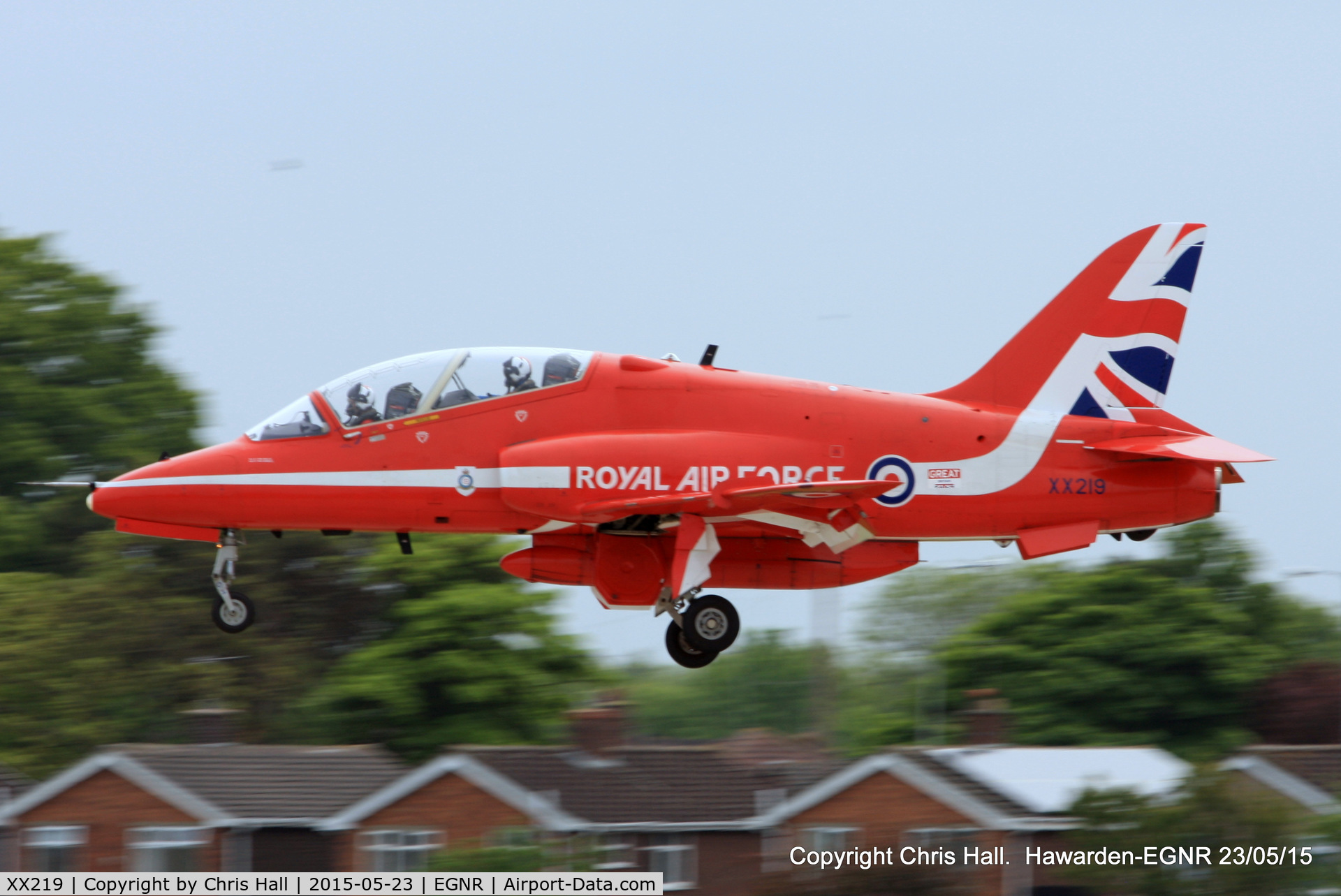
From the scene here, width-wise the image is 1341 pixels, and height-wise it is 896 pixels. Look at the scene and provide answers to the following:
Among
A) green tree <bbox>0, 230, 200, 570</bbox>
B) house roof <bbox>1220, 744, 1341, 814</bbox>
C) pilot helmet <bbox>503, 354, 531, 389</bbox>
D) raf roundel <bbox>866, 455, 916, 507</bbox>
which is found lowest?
house roof <bbox>1220, 744, 1341, 814</bbox>

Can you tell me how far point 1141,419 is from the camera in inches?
851

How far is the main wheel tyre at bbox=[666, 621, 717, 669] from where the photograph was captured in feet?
69.0

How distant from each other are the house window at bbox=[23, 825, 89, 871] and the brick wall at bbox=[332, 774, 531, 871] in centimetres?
534

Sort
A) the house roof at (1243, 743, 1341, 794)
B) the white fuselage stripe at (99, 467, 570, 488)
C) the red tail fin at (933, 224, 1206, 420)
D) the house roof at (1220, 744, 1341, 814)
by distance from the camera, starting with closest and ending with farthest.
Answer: the white fuselage stripe at (99, 467, 570, 488) < the red tail fin at (933, 224, 1206, 420) < the house roof at (1220, 744, 1341, 814) < the house roof at (1243, 743, 1341, 794)

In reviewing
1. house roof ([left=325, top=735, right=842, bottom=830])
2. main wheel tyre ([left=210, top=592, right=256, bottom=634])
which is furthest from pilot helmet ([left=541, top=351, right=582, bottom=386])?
house roof ([left=325, top=735, right=842, bottom=830])

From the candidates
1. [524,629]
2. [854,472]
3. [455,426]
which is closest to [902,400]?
Answer: [854,472]

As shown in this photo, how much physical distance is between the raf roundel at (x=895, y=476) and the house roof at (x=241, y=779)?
17.5m

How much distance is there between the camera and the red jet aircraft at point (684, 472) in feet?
65.0

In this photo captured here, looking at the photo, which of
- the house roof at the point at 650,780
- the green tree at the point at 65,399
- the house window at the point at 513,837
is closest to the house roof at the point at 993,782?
the house roof at the point at 650,780

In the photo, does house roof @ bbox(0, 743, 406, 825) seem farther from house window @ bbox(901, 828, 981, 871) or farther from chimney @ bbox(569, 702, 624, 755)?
house window @ bbox(901, 828, 981, 871)

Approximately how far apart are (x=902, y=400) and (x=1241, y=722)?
38746 millimetres

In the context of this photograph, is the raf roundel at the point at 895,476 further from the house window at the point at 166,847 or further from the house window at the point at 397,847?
the house window at the point at 166,847

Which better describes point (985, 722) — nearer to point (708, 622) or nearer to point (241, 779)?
point (241, 779)

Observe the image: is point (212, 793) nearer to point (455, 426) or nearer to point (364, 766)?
point (364, 766)
